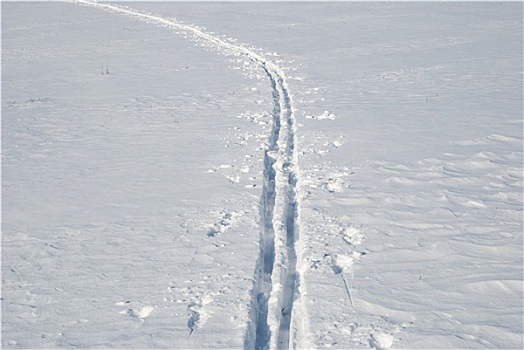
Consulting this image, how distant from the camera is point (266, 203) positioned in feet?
32.2

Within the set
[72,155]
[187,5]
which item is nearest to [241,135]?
[72,155]

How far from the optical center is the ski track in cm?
655

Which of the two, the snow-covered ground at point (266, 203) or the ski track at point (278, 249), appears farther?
the snow-covered ground at point (266, 203)

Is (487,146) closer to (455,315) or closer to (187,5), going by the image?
(455,315)

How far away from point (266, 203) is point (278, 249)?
1760 millimetres

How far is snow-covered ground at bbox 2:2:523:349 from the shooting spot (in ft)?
22.1

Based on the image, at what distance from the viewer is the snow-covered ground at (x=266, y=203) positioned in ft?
22.1

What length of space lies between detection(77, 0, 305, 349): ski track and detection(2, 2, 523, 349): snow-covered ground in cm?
3

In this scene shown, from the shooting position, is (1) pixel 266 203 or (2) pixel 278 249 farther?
(1) pixel 266 203

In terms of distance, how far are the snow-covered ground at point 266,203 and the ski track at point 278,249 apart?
34 millimetres

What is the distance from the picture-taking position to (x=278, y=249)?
320 inches

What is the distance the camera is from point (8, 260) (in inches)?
326

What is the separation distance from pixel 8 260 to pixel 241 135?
20.2 ft

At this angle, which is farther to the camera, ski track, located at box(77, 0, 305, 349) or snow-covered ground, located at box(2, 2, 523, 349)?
snow-covered ground, located at box(2, 2, 523, 349)
